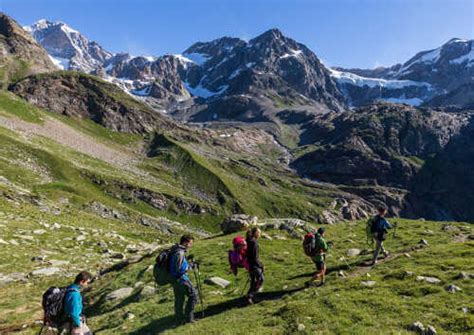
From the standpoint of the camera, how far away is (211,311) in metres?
19.2

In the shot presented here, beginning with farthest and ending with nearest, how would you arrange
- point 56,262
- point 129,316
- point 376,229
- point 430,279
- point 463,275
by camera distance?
point 56,262 < point 376,229 < point 129,316 < point 430,279 < point 463,275

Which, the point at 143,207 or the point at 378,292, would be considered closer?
the point at 378,292

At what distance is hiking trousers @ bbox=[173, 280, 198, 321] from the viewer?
17.2m

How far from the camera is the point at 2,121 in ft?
510

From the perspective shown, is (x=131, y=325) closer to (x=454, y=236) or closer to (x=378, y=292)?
(x=378, y=292)

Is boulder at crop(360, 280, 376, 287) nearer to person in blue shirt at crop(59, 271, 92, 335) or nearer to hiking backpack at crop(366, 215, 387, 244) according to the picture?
hiking backpack at crop(366, 215, 387, 244)

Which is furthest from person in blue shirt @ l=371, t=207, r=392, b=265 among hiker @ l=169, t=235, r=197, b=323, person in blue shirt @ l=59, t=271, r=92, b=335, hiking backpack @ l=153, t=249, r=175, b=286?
person in blue shirt @ l=59, t=271, r=92, b=335

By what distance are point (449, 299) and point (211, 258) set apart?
55.5 feet

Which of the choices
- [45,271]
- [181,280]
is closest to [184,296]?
[181,280]

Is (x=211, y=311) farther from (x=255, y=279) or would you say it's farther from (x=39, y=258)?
(x=39, y=258)

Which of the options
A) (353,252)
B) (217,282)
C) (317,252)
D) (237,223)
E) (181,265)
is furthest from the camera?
(237,223)

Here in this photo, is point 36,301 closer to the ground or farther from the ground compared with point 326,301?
closer to the ground

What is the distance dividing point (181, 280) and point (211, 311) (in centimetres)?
323

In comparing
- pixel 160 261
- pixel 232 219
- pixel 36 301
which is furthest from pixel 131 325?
pixel 232 219
